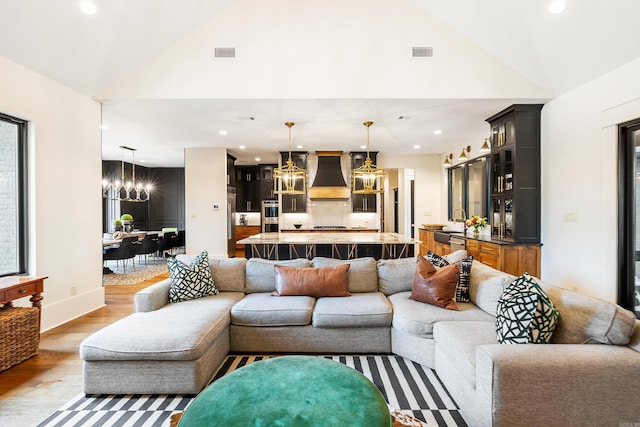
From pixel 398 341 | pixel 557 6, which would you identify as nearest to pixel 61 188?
pixel 398 341

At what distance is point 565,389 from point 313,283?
6.75 feet

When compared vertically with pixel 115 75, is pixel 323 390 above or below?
below

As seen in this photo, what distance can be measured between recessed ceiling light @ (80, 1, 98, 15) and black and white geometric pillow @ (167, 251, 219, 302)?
2.75m

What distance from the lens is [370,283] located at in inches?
133

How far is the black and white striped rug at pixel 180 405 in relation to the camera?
197 centimetres

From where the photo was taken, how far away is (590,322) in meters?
1.73

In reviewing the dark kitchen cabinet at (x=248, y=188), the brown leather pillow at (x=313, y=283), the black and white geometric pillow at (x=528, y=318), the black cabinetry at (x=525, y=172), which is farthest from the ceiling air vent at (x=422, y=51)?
the dark kitchen cabinet at (x=248, y=188)

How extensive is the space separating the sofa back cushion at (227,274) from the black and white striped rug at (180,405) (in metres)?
0.96

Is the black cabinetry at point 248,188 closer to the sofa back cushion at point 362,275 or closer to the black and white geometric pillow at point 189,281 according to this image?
the black and white geometric pillow at point 189,281

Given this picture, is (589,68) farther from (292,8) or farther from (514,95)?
(292,8)

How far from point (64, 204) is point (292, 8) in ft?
12.6

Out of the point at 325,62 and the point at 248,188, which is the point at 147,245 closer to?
the point at 248,188

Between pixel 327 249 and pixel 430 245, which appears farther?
pixel 430 245

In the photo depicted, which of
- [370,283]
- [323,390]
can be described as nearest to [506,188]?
[370,283]
